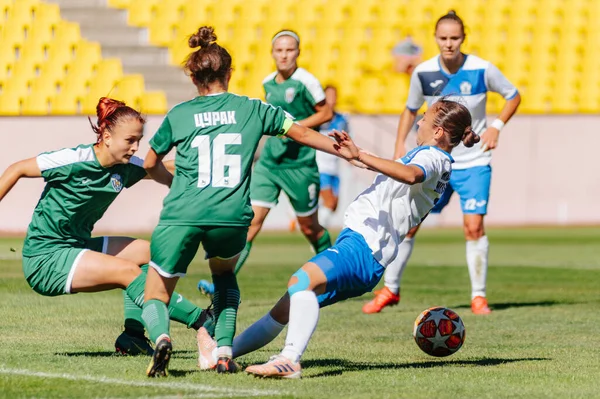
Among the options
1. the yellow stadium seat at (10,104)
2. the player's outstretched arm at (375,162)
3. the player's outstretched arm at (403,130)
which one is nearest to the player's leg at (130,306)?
the player's outstretched arm at (375,162)

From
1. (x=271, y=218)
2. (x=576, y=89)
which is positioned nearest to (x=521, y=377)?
(x=271, y=218)

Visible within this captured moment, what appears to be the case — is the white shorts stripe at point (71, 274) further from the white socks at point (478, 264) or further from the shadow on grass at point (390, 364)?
the white socks at point (478, 264)

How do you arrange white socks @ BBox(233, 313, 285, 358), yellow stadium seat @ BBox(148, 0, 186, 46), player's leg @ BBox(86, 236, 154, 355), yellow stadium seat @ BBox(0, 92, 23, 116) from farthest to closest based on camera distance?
yellow stadium seat @ BBox(148, 0, 186, 46) < yellow stadium seat @ BBox(0, 92, 23, 116) < player's leg @ BBox(86, 236, 154, 355) < white socks @ BBox(233, 313, 285, 358)

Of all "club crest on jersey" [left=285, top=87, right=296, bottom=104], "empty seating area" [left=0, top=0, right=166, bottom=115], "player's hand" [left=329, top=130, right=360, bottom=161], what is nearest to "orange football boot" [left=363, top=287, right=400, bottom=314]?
"club crest on jersey" [left=285, top=87, right=296, bottom=104]

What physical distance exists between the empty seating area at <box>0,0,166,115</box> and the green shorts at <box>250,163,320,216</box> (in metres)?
10.6

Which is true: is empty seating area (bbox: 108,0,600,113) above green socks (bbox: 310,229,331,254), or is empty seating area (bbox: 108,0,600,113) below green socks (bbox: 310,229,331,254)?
above

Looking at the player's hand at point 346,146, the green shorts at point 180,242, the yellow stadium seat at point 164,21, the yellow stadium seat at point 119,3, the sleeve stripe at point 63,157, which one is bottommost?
the green shorts at point 180,242

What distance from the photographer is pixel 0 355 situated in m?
6.36

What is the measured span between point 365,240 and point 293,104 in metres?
4.46

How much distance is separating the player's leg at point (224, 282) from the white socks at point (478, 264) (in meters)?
3.92

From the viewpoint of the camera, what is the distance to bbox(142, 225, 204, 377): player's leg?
564cm

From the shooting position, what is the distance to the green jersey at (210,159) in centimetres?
567

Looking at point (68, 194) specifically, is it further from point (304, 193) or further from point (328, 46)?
point (328, 46)

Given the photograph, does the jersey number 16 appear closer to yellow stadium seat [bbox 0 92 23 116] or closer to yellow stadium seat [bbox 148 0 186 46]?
yellow stadium seat [bbox 0 92 23 116]
